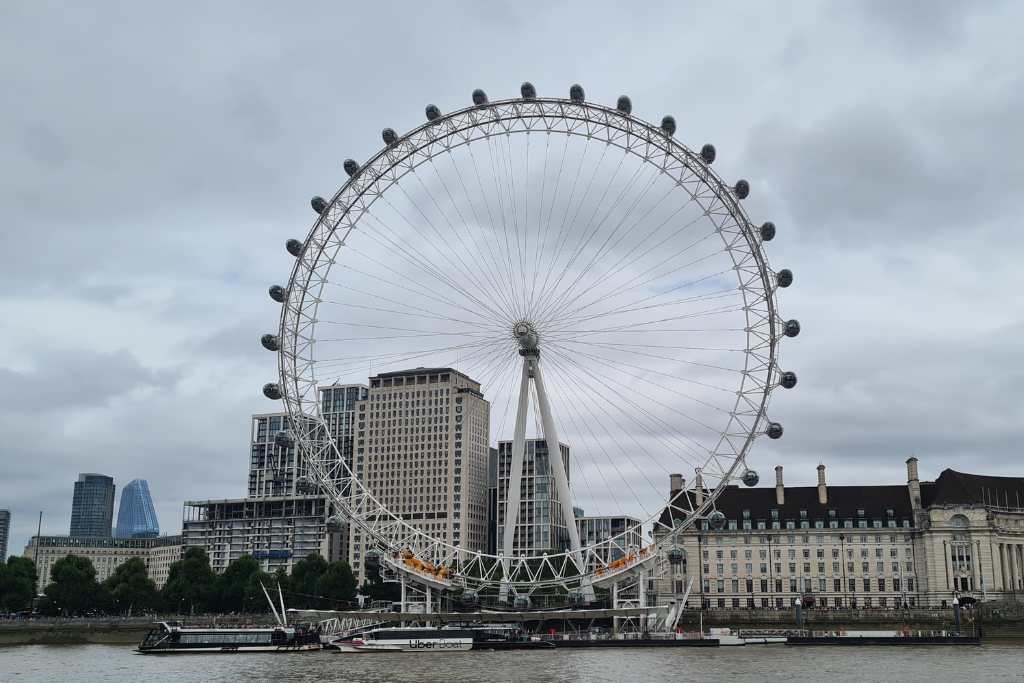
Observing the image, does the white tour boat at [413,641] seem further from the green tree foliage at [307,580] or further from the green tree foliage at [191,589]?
the green tree foliage at [191,589]

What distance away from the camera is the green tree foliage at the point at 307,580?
146 metres

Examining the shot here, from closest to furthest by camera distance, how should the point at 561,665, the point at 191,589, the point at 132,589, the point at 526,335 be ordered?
the point at 561,665 → the point at 526,335 → the point at 132,589 → the point at 191,589

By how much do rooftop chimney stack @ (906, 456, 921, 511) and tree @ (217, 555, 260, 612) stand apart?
90.3 meters

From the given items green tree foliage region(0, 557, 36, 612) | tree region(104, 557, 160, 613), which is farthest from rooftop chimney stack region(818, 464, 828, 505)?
green tree foliage region(0, 557, 36, 612)

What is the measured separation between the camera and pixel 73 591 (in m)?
144

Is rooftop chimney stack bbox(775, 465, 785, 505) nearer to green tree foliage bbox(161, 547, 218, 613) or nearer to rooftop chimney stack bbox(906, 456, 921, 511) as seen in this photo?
rooftop chimney stack bbox(906, 456, 921, 511)

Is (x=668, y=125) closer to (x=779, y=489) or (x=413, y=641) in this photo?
(x=413, y=641)

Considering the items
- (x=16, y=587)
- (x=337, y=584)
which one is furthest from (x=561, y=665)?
(x=16, y=587)

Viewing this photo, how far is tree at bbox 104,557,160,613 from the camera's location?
14688 cm

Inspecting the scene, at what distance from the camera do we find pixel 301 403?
93.8 metres

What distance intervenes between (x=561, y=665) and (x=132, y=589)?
9239 centimetres

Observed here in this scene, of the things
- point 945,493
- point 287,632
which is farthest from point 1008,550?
point 287,632

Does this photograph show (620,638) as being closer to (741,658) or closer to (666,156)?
(741,658)

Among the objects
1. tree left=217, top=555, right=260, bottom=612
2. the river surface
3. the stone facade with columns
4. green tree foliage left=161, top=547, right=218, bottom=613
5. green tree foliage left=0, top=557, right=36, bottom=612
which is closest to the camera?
the river surface
